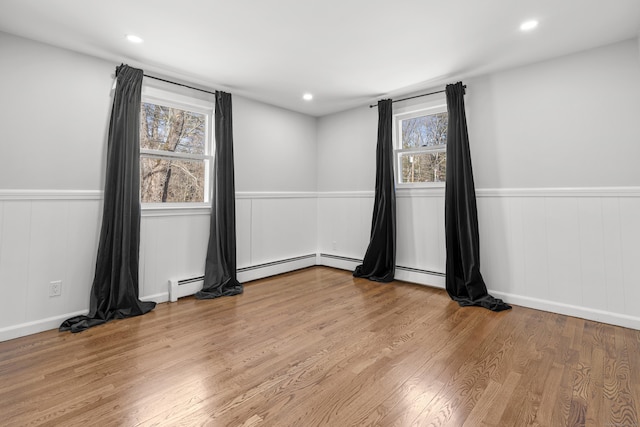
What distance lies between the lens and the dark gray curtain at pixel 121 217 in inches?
111

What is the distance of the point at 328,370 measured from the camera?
198 cm

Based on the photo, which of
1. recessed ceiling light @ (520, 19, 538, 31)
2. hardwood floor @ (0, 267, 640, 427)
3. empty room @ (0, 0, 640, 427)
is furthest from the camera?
recessed ceiling light @ (520, 19, 538, 31)

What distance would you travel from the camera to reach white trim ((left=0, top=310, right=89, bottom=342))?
242cm

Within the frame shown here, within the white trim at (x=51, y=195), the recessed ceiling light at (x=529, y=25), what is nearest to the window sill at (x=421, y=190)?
the recessed ceiling light at (x=529, y=25)

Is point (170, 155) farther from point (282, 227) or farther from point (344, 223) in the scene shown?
point (344, 223)

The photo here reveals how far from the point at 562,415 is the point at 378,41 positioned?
291 centimetres

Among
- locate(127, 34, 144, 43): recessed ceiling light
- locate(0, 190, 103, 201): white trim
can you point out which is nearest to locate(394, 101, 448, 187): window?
locate(127, 34, 144, 43): recessed ceiling light

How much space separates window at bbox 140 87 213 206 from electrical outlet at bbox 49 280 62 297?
3.43 ft

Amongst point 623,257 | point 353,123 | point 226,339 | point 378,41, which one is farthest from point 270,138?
point 623,257

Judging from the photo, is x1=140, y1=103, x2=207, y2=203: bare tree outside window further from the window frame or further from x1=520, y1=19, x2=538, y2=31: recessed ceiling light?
x1=520, y1=19, x2=538, y2=31: recessed ceiling light

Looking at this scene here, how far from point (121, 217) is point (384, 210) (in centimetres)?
301

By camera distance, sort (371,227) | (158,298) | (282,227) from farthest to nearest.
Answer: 1. (282,227)
2. (371,227)
3. (158,298)

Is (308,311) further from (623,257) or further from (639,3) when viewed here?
(639,3)

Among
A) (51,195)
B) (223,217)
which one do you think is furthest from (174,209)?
(51,195)
